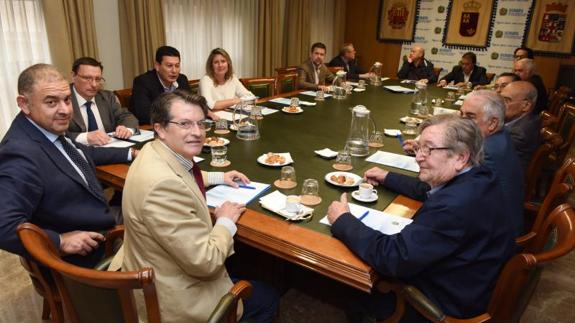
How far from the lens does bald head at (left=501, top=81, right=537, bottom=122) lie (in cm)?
246

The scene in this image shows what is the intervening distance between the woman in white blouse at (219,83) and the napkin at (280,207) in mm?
1809

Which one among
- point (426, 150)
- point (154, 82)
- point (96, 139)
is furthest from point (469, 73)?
point (96, 139)

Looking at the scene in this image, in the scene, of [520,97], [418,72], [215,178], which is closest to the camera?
[215,178]

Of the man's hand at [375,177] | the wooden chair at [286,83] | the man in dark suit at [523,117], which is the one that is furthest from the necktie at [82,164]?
the wooden chair at [286,83]

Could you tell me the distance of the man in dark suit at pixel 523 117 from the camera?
2.46 metres

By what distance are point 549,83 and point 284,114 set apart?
5.37m

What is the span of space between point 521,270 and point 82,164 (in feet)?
5.38

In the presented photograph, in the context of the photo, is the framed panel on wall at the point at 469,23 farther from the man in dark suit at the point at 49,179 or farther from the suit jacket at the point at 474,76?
the man in dark suit at the point at 49,179

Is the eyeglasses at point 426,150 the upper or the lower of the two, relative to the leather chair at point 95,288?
upper

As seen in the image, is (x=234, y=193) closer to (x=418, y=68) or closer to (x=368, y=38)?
(x=418, y=68)

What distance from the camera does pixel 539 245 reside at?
4.58 ft

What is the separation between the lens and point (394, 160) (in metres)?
2.17

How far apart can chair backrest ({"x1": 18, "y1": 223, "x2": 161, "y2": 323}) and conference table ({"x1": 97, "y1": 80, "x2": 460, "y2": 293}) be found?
0.50 metres

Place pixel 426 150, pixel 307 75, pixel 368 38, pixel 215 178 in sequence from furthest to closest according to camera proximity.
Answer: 1. pixel 368 38
2. pixel 307 75
3. pixel 215 178
4. pixel 426 150
